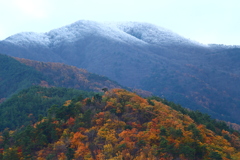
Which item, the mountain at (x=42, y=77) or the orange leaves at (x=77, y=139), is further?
the mountain at (x=42, y=77)

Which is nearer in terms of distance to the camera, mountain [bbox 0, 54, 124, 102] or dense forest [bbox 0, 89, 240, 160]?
dense forest [bbox 0, 89, 240, 160]

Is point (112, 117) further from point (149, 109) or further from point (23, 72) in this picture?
point (23, 72)

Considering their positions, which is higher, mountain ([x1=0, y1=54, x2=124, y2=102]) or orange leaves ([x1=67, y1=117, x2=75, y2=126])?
orange leaves ([x1=67, y1=117, x2=75, y2=126])

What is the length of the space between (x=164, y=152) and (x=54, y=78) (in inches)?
5348

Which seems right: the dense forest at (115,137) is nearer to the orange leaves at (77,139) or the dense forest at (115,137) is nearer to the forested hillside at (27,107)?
the orange leaves at (77,139)

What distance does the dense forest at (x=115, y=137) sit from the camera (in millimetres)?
38156

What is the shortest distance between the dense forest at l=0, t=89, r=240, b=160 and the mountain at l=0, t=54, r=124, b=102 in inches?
3274

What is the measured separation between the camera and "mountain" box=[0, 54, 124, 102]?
137 m

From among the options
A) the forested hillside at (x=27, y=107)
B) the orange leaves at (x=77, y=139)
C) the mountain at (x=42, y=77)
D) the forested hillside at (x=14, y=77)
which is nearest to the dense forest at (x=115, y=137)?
the orange leaves at (x=77, y=139)

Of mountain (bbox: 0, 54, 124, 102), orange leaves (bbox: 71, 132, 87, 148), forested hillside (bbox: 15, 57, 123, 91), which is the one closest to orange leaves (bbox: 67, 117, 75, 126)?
orange leaves (bbox: 71, 132, 87, 148)

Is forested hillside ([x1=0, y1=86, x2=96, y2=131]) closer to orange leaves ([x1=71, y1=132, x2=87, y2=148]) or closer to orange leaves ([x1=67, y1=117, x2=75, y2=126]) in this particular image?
orange leaves ([x1=67, y1=117, x2=75, y2=126])

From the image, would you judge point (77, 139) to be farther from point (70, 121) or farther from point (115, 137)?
point (70, 121)

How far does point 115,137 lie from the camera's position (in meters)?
41.5

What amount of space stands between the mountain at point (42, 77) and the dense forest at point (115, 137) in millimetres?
83168
